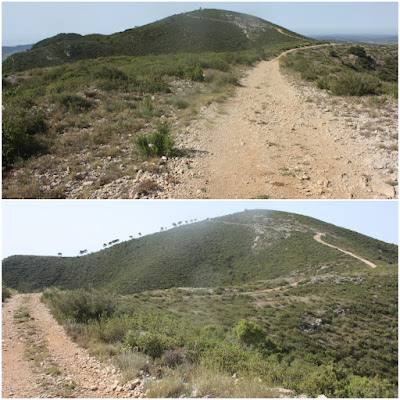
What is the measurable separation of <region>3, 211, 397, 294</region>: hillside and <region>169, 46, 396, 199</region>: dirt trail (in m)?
10.9

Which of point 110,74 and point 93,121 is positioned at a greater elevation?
point 110,74

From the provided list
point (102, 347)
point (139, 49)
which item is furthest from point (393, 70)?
point (139, 49)

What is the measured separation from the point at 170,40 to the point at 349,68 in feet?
→ 164

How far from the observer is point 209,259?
2495 cm

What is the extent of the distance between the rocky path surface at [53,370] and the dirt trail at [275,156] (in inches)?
157

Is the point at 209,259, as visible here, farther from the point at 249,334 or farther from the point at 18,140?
the point at 18,140

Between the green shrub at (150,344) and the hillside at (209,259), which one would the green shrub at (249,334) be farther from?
the hillside at (209,259)

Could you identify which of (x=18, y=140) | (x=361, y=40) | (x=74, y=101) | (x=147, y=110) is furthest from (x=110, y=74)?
(x=361, y=40)

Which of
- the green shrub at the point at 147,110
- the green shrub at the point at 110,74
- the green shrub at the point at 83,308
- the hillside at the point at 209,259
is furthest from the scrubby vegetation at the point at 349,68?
the green shrub at the point at 83,308

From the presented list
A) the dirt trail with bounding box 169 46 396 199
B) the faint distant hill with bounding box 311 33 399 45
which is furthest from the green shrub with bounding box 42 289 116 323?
the faint distant hill with bounding box 311 33 399 45

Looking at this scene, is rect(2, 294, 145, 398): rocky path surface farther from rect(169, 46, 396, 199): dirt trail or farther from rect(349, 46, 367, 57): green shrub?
rect(349, 46, 367, 57): green shrub

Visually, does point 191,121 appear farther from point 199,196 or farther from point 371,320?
point 371,320

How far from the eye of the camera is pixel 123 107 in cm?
1194

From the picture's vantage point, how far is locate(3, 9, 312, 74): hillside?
5984 cm
